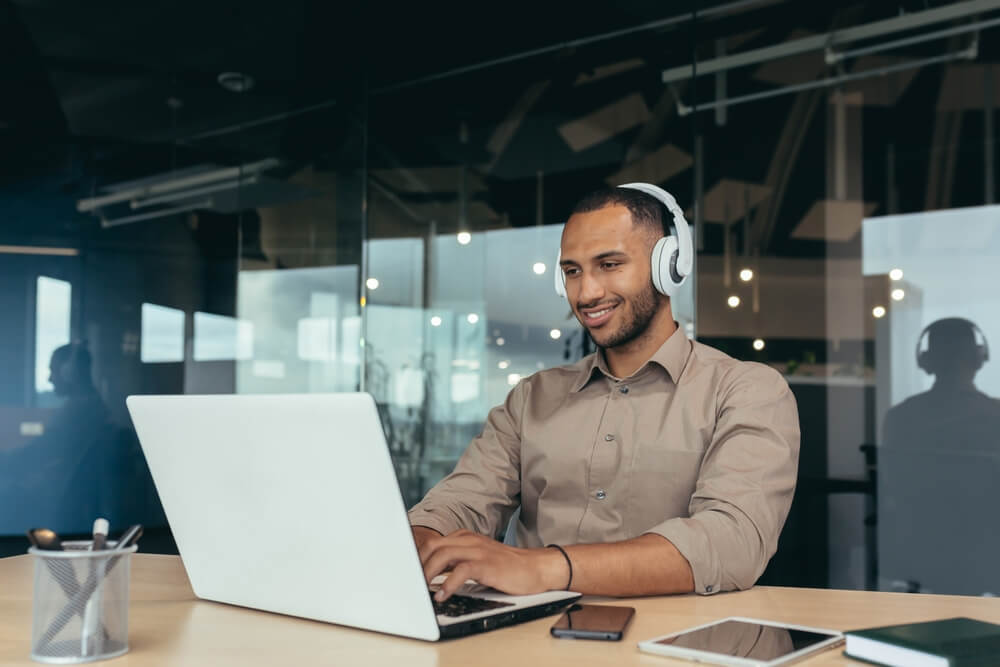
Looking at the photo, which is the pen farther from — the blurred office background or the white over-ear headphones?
the blurred office background

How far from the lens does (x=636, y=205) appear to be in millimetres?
1905

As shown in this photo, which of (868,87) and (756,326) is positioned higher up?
(868,87)

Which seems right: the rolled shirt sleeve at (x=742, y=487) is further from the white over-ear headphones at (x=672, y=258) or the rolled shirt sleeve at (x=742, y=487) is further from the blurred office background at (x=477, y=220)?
the blurred office background at (x=477, y=220)

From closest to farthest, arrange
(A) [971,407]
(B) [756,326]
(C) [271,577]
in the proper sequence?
(C) [271,577]
(A) [971,407]
(B) [756,326]

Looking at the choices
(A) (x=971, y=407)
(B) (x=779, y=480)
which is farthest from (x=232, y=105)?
(B) (x=779, y=480)

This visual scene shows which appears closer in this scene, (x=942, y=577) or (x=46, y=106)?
(x=942, y=577)

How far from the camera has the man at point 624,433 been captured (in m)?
1.60

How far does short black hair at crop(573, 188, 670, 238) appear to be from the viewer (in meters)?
1.90

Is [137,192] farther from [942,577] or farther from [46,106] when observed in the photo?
[942,577]

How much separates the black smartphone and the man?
34 cm

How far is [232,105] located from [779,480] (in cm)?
425

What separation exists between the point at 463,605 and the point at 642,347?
0.89m

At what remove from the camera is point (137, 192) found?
15.9 ft

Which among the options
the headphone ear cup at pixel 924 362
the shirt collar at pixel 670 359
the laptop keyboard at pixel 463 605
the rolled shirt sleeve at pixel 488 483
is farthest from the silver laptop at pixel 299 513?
the headphone ear cup at pixel 924 362
